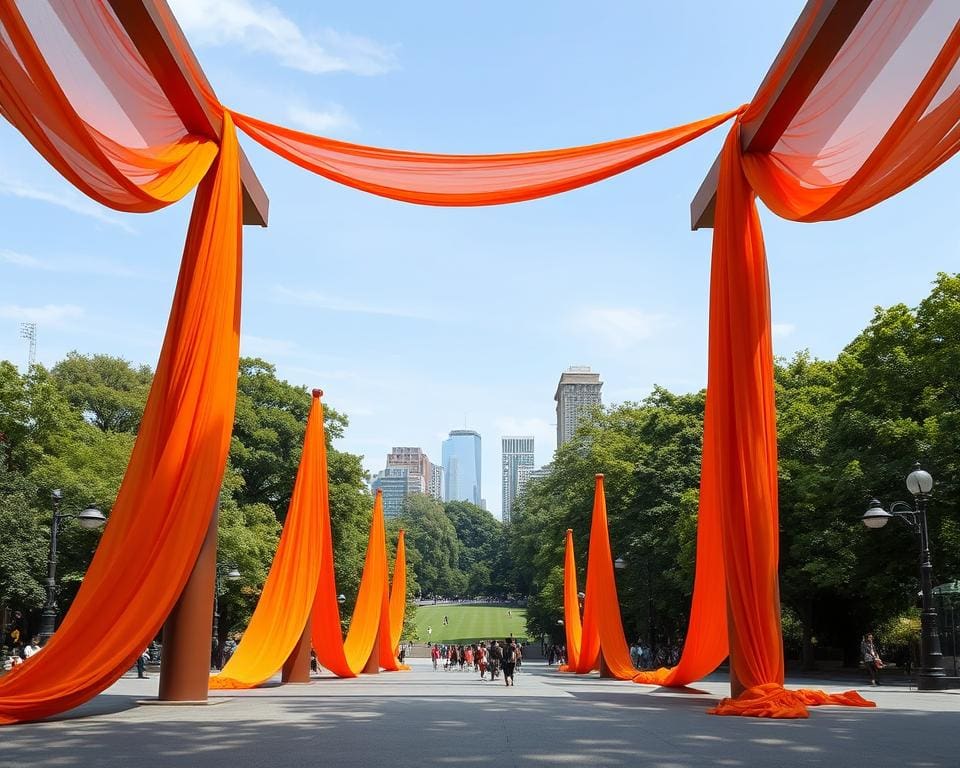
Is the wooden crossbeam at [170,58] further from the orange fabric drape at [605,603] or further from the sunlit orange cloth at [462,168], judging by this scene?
the orange fabric drape at [605,603]

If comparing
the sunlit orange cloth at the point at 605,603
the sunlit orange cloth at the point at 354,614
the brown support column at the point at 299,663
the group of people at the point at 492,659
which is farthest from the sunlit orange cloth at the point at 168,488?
the sunlit orange cloth at the point at 605,603

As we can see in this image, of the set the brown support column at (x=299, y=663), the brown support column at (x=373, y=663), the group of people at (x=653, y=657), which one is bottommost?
the group of people at (x=653, y=657)

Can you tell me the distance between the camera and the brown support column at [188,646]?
10.1m

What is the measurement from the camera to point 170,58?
9031 millimetres

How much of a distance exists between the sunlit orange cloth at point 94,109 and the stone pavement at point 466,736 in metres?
4.43

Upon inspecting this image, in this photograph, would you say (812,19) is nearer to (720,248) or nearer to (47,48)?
(720,248)

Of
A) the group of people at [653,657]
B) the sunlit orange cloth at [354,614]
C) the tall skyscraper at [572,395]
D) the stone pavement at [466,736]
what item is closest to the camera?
the stone pavement at [466,736]

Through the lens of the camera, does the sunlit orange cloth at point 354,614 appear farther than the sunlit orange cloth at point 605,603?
No

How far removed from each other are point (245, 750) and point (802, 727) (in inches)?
200

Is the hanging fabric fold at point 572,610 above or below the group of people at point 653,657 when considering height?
above

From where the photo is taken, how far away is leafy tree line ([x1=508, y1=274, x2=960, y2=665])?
2475cm

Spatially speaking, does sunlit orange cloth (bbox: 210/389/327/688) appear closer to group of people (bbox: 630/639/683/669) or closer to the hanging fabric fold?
the hanging fabric fold

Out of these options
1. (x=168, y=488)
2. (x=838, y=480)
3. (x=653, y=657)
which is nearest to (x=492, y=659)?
(x=653, y=657)

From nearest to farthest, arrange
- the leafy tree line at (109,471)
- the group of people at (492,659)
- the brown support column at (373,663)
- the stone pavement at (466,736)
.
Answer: the stone pavement at (466,736) < the group of people at (492,659) < the brown support column at (373,663) < the leafy tree line at (109,471)
